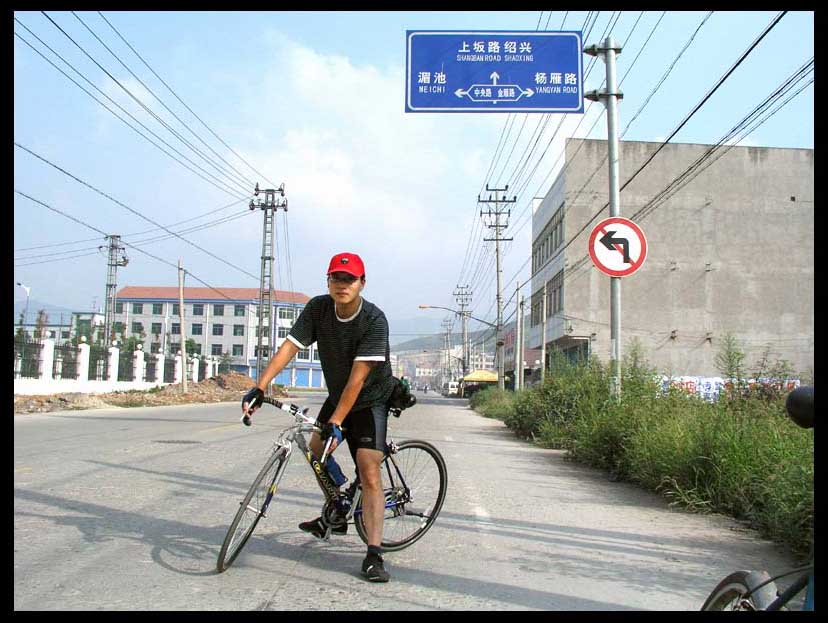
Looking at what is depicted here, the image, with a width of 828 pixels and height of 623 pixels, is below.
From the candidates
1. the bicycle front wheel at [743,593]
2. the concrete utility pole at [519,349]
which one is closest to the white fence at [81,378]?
the concrete utility pole at [519,349]

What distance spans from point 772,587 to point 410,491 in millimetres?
2906

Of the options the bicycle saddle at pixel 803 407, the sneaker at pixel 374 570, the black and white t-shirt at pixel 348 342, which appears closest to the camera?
the bicycle saddle at pixel 803 407

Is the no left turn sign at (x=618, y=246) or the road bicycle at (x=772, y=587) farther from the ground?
the no left turn sign at (x=618, y=246)

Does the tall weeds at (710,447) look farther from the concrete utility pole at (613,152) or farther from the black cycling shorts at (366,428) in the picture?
the black cycling shorts at (366,428)

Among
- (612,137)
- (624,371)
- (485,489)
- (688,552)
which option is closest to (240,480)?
(485,489)

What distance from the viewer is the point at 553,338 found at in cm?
4966

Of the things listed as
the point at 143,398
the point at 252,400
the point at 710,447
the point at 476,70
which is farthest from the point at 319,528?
the point at 143,398

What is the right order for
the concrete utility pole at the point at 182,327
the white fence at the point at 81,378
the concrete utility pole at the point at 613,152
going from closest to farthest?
the concrete utility pole at the point at 613,152
the white fence at the point at 81,378
the concrete utility pole at the point at 182,327

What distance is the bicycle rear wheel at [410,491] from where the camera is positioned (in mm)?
5145

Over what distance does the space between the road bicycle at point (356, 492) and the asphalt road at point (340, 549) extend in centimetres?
17

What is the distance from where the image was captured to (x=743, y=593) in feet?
9.01

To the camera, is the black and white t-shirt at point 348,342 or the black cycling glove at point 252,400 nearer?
the black cycling glove at point 252,400

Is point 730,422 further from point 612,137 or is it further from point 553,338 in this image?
point 553,338

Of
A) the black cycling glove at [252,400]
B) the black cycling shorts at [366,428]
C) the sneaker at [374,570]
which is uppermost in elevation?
the black cycling glove at [252,400]
